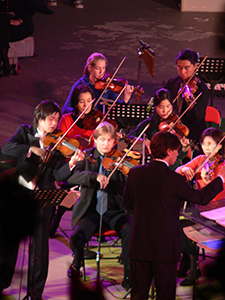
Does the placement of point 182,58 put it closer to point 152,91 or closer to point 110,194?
point 110,194

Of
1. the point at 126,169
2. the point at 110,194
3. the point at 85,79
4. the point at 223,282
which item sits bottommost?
the point at 110,194

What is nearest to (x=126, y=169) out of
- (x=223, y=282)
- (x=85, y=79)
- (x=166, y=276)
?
(x=166, y=276)

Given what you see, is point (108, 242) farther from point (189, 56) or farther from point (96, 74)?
point (189, 56)

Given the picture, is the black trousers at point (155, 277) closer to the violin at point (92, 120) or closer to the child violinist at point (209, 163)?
the child violinist at point (209, 163)

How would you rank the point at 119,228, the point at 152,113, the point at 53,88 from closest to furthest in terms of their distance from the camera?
the point at 119,228
the point at 152,113
the point at 53,88

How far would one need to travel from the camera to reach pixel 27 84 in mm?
7500

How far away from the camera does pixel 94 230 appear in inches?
130

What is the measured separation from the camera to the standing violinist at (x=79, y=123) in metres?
4.04

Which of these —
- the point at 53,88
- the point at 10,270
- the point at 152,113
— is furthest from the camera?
the point at 53,88

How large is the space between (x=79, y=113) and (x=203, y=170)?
1.29 m

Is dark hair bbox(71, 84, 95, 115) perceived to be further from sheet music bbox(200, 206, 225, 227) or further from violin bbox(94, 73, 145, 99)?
sheet music bbox(200, 206, 225, 227)

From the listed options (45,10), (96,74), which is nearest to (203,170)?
(96,74)

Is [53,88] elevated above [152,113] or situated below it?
below

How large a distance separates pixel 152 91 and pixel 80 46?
8.19 feet
